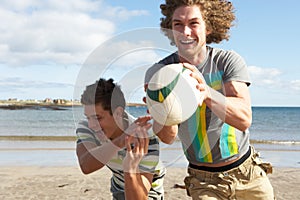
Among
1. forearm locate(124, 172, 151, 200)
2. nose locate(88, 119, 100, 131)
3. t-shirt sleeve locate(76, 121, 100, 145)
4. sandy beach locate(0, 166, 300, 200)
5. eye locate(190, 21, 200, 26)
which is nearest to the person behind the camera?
eye locate(190, 21, 200, 26)

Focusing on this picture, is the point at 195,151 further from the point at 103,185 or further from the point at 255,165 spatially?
the point at 103,185

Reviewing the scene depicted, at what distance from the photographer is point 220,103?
3139mm

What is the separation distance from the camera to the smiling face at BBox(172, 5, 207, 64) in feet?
12.3

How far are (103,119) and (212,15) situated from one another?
1.34 m

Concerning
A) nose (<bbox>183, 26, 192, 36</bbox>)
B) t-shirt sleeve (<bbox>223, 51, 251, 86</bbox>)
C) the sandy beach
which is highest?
nose (<bbox>183, 26, 192, 36</bbox>)

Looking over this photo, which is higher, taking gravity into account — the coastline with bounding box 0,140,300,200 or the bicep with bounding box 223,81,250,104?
the bicep with bounding box 223,81,250,104

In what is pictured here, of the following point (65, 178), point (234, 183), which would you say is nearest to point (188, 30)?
point (234, 183)

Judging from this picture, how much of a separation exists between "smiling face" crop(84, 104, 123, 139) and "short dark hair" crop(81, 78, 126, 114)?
4 centimetres

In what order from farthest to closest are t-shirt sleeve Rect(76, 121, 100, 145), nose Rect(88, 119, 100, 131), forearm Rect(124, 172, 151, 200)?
t-shirt sleeve Rect(76, 121, 100, 145) → nose Rect(88, 119, 100, 131) → forearm Rect(124, 172, 151, 200)

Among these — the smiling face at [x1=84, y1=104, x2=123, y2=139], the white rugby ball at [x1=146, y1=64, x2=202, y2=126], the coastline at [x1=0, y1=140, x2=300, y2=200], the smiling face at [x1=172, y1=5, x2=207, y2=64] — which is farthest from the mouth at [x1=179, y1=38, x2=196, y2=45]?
the coastline at [x1=0, y1=140, x2=300, y2=200]

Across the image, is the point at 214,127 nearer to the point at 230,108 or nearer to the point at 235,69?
the point at 235,69

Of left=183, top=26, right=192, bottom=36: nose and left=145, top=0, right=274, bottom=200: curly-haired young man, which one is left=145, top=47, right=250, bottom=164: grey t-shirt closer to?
left=145, top=0, right=274, bottom=200: curly-haired young man

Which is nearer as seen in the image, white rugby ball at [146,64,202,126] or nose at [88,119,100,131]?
white rugby ball at [146,64,202,126]

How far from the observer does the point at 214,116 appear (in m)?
4.20
